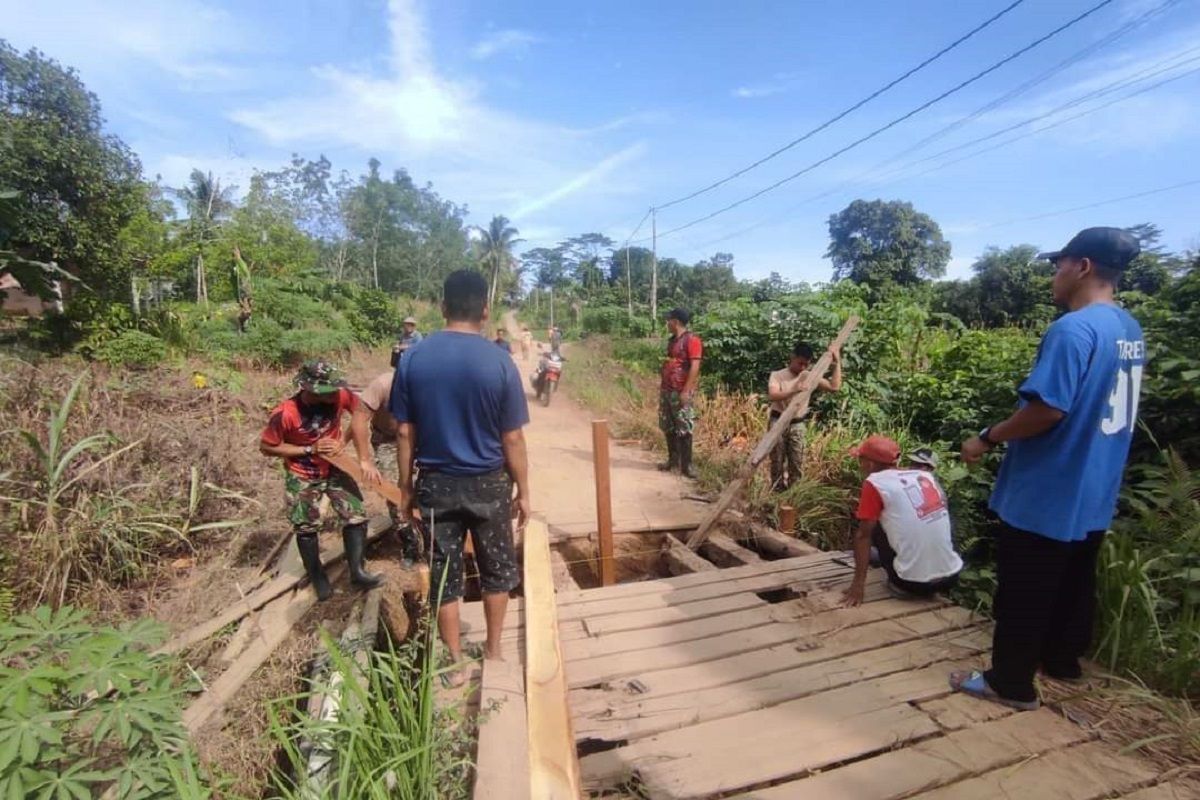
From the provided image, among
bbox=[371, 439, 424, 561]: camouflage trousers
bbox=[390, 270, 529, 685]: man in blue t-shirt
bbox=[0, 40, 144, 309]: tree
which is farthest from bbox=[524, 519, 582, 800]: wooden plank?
bbox=[0, 40, 144, 309]: tree

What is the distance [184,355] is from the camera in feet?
35.2

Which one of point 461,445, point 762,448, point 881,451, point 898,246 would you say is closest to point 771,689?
point 881,451

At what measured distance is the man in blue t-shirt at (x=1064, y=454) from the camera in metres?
1.97

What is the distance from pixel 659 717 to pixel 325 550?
8.55 ft

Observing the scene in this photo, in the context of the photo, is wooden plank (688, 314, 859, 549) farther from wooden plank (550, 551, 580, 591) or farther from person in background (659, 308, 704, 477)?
person in background (659, 308, 704, 477)

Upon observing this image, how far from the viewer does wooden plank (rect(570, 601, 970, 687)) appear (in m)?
2.58

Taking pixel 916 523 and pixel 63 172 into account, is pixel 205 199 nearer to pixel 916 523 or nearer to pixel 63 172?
pixel 63 172

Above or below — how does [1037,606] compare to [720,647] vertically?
above

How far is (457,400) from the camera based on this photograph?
229cm

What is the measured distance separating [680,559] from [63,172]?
1353 cm

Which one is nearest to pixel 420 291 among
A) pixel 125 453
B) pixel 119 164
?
pixel 119 164

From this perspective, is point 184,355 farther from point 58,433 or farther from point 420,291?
point 420,291

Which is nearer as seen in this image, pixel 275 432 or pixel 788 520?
pixel 275 432

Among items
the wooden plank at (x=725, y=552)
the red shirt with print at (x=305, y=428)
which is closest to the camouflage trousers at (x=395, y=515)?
the red shirt with print at (x=305, y=428)
